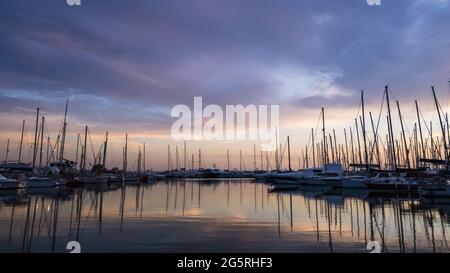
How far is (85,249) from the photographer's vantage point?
1441 cm

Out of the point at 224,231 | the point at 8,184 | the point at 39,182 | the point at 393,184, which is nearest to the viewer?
the point at 224,231

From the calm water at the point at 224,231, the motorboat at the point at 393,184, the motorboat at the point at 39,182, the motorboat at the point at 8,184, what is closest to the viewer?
the calm water at the point at 224,231

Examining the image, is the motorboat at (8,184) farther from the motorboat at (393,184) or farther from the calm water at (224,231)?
the motorboat at (393,184)

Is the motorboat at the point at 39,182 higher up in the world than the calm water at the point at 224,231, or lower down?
higher up

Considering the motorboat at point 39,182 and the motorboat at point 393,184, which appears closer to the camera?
the motorboat at point 393,184

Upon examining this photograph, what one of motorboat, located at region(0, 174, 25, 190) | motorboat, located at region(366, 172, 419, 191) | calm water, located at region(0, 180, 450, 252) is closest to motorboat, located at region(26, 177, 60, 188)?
motorboat, located at region(0, 174, 25, 190)

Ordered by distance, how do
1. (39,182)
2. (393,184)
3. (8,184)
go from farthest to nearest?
(39,182)
(8,184)
(393,184)

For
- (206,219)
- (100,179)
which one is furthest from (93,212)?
(100,179)

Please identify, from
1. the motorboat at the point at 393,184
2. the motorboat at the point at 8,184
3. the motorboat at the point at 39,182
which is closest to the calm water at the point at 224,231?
the motorboat at the point at 393,184

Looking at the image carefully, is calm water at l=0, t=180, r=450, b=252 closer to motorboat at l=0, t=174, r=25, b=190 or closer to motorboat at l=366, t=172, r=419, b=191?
motorboat at l=366, t=172, r=419, b=191

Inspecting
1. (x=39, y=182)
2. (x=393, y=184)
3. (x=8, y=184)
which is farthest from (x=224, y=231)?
(x=39, y=182)

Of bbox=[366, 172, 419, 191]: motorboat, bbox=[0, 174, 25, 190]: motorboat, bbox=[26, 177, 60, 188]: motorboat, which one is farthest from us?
bbox=[26, 177, 60, 188]: motorboat

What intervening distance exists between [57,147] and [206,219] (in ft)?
204

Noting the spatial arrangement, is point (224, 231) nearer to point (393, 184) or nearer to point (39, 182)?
point (393, 184)
